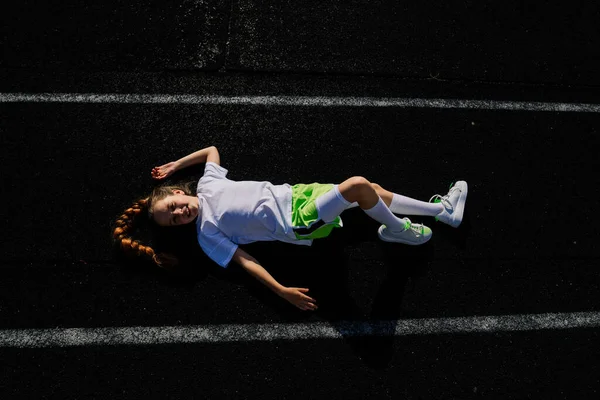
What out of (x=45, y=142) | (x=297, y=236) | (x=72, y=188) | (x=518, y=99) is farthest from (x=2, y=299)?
(x=518, y=99)

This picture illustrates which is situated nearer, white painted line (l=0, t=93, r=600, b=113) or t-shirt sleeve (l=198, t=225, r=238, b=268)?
t-shirt sleeve (l=198, t=225, r=238, b=268)

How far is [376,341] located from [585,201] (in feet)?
8.11

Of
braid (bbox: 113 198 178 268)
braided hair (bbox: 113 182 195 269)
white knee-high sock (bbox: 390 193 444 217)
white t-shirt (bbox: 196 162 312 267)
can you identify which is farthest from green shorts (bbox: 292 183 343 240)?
braid (bbox: 113 198 178 268)

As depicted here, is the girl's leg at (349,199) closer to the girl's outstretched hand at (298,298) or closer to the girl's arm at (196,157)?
the girl's outstretched hand at (298,298)

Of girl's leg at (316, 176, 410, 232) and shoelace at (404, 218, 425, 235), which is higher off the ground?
girl's leg at (316, 176, 410, 232)

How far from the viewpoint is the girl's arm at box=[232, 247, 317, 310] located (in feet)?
13.0

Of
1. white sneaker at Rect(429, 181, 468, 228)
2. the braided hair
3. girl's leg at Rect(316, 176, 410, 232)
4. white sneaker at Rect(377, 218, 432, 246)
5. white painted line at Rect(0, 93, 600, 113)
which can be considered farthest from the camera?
white painted line at Rect(0, 93, 600, 113)

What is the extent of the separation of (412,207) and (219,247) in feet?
5.69

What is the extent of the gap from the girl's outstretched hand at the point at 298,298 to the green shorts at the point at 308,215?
1.45 ft

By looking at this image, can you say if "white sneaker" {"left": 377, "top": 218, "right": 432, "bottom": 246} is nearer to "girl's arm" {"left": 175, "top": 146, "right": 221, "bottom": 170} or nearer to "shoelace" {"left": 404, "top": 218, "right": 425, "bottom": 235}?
"shoelace" {"left": 404, "top": 218, "right": 425, "bottom": 235}

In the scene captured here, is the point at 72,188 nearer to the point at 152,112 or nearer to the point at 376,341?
the point at 152,112

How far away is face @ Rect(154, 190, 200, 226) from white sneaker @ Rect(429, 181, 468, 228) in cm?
220

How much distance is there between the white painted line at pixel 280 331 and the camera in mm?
4016

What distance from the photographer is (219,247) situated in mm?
4055
